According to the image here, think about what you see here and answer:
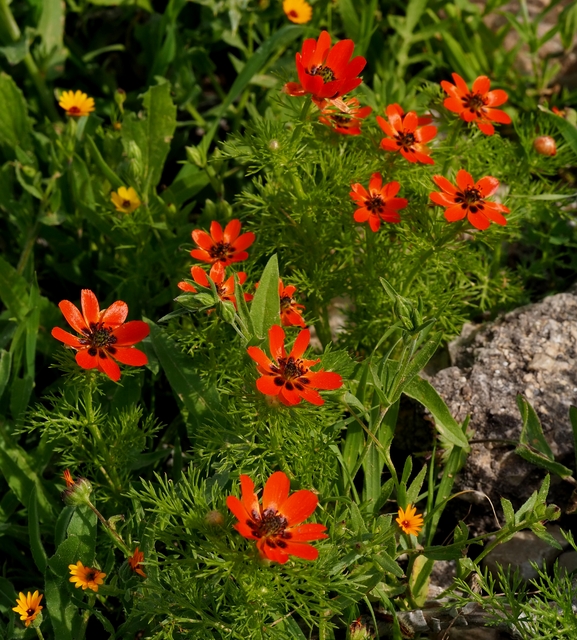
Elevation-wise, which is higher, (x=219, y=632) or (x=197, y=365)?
(x=197, y=365)

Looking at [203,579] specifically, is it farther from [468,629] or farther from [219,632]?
[468,629]

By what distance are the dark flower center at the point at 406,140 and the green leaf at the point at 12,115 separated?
1.54 m

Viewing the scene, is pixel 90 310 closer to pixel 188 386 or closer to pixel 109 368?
pixel 109 368

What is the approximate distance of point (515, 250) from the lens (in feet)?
10.4

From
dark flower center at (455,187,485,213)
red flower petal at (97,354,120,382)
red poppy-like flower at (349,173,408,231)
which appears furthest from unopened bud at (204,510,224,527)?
dark flower center at (455,187,485,213)

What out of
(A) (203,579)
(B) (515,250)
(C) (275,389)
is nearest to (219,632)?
(A) (203,579)

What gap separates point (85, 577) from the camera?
76.6 inches

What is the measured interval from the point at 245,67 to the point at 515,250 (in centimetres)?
131

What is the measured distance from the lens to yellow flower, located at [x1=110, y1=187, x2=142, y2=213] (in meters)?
2.68

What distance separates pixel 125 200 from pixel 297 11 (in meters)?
1.19

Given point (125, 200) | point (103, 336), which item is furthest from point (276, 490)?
point (125, 200)

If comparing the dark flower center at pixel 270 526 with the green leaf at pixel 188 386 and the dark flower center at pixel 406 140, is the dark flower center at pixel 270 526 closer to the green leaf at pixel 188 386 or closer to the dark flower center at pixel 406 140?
the green leaf at pixel 188 386

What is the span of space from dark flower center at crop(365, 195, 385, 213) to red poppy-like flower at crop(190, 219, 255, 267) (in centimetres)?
34

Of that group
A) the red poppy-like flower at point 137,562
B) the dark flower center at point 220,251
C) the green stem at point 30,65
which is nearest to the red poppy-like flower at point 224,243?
the dark flower center at point 220,251
